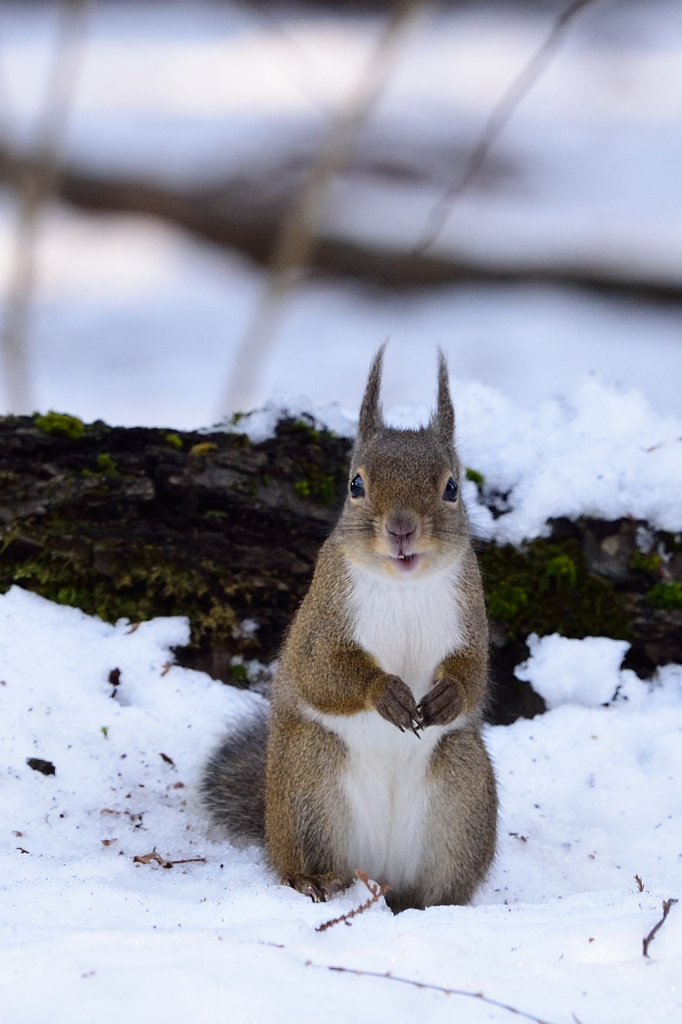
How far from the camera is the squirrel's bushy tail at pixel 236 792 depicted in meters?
3.01

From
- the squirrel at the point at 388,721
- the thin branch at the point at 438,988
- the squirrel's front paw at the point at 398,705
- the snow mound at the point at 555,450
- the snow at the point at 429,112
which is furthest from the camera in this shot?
the snow at the point at 429,112

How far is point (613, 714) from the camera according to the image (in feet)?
10.9

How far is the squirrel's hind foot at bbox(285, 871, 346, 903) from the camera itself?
257 cm

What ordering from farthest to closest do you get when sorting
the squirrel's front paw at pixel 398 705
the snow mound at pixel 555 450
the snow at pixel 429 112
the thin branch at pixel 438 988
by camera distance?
the snow at pixel 429 112
the snow mound at pixel 555 450
the squirrel's front paw at pixel 398 705
the thin branch at pixel 438 988

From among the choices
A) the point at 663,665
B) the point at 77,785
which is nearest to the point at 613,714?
the point at 663,665

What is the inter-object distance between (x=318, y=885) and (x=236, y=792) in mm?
481

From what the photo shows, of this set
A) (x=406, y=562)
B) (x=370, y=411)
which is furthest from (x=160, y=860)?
(x=370, y=411)

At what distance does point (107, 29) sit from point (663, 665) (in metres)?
7.66

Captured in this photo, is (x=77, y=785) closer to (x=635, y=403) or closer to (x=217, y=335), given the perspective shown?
(x=635, y=403)

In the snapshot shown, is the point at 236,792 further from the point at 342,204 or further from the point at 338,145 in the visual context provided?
the point at 342,204

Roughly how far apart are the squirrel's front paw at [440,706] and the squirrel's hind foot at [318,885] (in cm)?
39

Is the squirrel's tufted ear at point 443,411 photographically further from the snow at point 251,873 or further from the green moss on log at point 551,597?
the snow at point 251,873

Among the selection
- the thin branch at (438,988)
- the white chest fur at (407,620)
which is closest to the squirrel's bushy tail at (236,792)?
the white chest fur at (407,620)

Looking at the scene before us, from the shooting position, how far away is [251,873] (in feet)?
9.15
